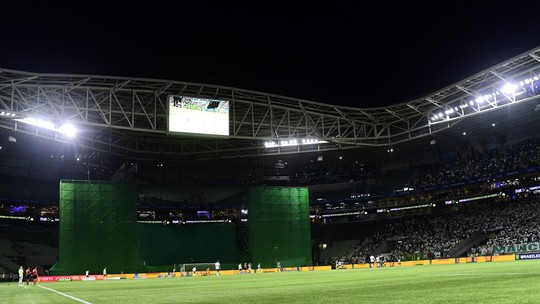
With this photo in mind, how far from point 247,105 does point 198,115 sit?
6.82 meters

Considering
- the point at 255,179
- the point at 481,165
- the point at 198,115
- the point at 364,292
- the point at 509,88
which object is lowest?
the point at 364,292

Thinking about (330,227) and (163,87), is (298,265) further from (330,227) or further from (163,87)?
(163,87)

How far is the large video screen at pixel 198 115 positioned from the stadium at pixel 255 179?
85mm

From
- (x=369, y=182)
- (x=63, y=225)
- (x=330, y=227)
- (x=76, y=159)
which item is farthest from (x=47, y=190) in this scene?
(x=369, y=182)

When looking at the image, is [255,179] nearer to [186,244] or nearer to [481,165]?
[186,244]

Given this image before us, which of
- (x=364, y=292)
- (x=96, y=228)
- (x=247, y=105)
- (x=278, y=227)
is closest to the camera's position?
(x=364, y=292)

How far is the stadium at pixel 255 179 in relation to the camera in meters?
35.8

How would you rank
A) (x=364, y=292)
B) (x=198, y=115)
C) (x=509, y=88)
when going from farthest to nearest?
(x=198, y=115) → (x=509, y=88) → (x=364, y=292)

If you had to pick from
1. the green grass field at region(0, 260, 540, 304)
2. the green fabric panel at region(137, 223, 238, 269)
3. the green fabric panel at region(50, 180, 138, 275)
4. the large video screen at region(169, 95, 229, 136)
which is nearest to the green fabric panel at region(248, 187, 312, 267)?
the green fabric panel at region(137, 223, 238, 269)

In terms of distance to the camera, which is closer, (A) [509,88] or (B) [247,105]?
(A) [509,88]

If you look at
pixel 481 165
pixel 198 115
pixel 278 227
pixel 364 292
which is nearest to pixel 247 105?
pixel 198 115

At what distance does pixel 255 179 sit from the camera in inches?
2847

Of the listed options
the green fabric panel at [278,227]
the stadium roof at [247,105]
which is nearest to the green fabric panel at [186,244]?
the green fabric panel at [278,227]

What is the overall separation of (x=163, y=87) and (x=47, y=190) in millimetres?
36494
